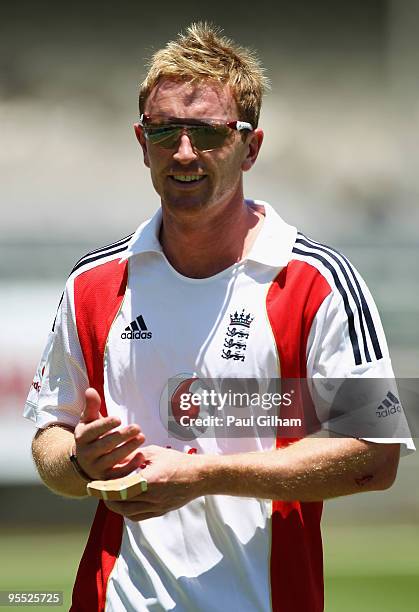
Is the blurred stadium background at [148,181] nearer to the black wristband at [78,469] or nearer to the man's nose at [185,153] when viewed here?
the black wristband at [78,469]

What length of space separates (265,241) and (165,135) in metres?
0.34

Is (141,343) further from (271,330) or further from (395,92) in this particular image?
(395,92)

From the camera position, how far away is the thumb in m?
2.27

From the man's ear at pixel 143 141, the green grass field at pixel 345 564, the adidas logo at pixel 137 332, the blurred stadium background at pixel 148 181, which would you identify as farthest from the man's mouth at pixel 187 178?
the blurred stadium background at pixel 148 181

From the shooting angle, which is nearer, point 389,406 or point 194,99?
point 389,406

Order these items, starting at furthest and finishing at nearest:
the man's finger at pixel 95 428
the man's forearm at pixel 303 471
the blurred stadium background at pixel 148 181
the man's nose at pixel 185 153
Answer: the blurred stadium background at pixel 148 181, the man's nose at pixel 185 153, the man's forearm at pixel 303 471, the man's finger at pixel 95 428

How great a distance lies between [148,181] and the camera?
390 inches

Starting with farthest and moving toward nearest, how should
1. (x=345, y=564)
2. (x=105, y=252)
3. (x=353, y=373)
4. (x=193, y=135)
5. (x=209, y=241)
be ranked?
(x=345, y=564) → (x=105, y=252) → (x=209, y=241) → (x=193, y=135) → (x=353, y=373)

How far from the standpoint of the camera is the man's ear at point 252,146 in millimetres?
2635

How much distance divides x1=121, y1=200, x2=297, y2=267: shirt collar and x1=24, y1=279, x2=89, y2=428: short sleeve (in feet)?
0.67

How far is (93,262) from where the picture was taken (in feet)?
8.91

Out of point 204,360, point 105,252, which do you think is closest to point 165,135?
point 105,252

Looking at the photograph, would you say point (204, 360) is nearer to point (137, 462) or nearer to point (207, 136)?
point (137, 462)

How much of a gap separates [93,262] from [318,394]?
26.1 inches
